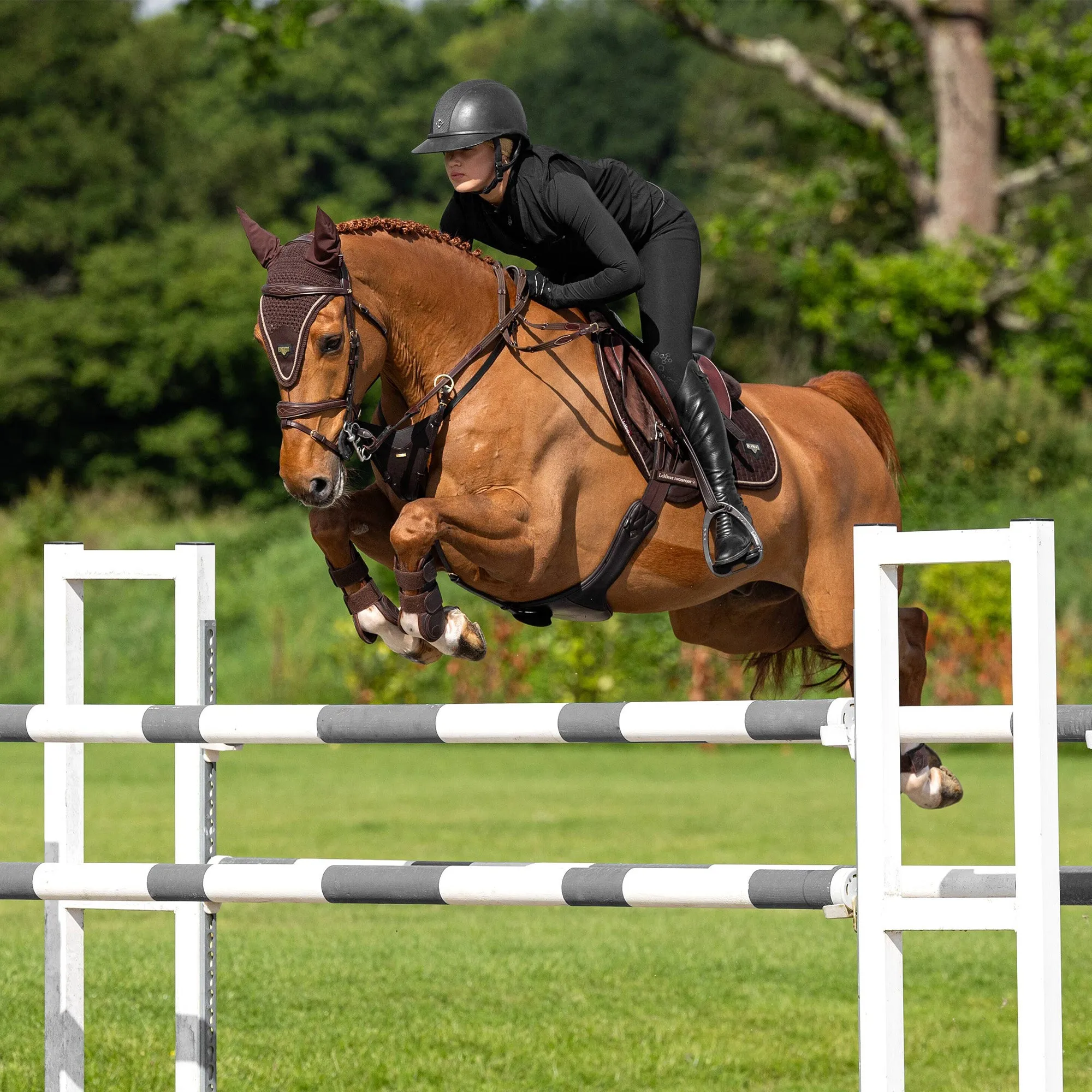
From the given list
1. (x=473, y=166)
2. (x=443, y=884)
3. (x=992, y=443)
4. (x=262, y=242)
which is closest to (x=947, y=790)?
(x=443, y=884)

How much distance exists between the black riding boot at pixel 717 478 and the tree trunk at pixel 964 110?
18.3m

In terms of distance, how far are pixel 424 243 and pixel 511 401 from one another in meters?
0.53

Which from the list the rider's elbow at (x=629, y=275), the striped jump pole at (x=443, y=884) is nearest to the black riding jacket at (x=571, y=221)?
the rider's elbow at (x=629, y=275)

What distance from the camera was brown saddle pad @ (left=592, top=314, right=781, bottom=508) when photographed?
4.59m

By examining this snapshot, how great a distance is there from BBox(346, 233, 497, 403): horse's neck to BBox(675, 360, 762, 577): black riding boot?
575mm

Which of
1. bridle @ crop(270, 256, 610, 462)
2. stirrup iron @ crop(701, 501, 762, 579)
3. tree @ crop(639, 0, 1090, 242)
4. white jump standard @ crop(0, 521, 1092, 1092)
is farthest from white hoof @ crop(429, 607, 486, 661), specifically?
tree @ crop(639, 0, 1090, 242)

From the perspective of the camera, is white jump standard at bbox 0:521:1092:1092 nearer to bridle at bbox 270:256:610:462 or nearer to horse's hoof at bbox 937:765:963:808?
bridle at bbox 270:256:610:462

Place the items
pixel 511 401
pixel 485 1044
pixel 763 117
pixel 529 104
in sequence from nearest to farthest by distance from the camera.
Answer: pixel 511 401 < pixel 485 1044 < pixel 763 117 < pixel 529 104

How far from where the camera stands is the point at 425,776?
15461mm

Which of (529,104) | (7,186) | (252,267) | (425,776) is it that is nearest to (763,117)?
(252,267)

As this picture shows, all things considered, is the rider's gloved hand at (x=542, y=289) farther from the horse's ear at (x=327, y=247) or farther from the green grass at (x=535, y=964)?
the green grass at (x=535, y=964)

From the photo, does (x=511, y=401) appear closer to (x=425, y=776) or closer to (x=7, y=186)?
(x=425, y=776)

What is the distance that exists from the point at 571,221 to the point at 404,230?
462mm

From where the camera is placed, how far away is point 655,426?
4617mm
